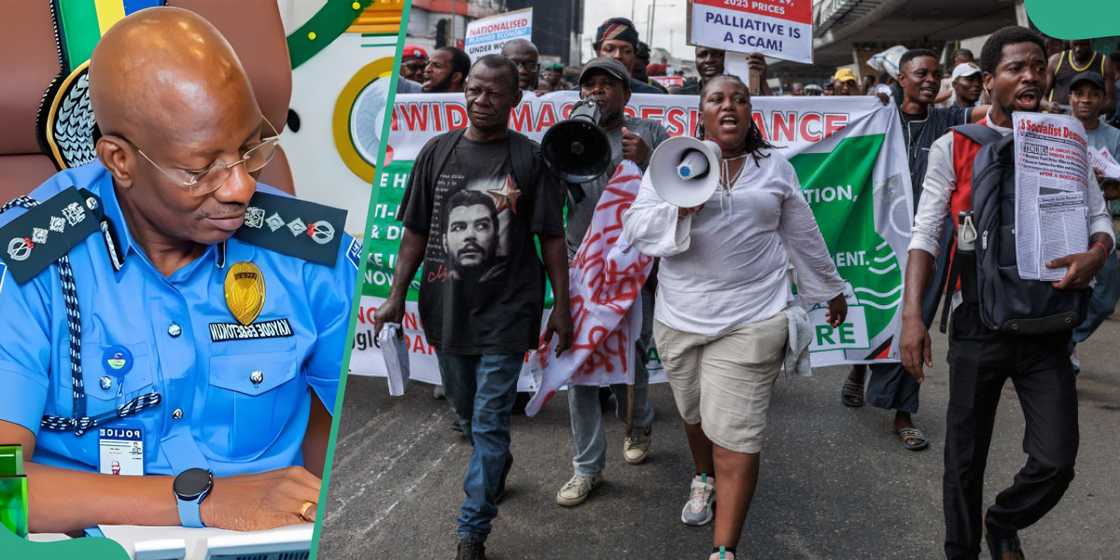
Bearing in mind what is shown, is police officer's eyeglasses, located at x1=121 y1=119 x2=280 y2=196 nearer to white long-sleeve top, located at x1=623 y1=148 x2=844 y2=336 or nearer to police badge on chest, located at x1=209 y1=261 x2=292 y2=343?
police badge on chest, located at x1=209 y1=261 x2=292 y2=343

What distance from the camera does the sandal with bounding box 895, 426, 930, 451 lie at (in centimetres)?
464

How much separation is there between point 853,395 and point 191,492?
453 centimetres

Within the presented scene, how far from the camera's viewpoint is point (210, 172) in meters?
1.38

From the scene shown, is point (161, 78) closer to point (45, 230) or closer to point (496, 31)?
point (45, 230)

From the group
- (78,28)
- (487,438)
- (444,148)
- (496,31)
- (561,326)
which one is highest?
(496,31)

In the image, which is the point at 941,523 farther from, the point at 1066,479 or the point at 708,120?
the point at 708,120

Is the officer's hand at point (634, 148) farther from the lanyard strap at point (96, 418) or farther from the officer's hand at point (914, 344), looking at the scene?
the lanyard strap at point (96, 418)

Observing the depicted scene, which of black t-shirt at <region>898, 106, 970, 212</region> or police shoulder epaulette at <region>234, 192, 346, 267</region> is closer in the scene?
police shoulder epaulette at <region>234, 192, 346, 267</region>

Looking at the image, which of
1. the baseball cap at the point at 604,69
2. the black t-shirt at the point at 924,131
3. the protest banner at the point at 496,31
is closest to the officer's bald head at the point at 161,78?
the baseball cap at the point at 604,69

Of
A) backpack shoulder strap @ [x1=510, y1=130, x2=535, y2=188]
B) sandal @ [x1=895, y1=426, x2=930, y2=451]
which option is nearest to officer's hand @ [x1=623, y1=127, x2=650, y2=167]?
backpack shoulder strap @ [x1=510, y1=130, x2=535, y2=188]

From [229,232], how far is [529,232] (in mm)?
2139

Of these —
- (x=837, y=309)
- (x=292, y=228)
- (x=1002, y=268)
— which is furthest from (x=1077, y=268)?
(x=292, y=228)

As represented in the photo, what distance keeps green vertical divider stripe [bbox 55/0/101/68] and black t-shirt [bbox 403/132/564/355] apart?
2.06 metres

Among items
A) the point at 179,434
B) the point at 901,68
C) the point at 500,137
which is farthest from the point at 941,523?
the point at 179,434
